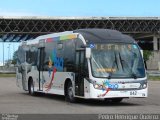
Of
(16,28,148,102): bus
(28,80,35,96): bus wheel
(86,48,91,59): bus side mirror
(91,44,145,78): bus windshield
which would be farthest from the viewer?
(28,80,35,96): bus wheel

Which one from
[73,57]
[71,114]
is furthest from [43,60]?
[71,114]

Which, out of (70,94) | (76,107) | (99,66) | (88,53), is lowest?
(76,107)

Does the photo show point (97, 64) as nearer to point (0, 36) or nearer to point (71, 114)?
point (71, 114)

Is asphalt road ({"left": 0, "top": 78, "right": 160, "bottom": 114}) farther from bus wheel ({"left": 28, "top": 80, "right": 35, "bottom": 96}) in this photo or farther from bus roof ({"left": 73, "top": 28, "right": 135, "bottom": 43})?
bus wheel ({"left": 28, "top": 80, "right": 35, "bottom": 96})

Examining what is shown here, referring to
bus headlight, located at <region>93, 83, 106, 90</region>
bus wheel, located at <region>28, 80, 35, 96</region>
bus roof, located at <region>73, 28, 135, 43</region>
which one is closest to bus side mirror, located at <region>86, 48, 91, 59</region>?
bus roof, located at <region>73, 28, 135, 43</region>

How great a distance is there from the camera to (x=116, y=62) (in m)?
18.1

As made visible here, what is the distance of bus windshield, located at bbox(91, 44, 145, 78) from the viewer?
58.8 ft

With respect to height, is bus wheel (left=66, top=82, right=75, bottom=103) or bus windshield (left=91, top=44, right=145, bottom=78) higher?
bus windshield (left=91, top=44, right=145, bottom=78)

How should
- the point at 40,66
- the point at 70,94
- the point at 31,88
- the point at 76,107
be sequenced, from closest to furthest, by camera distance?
the point at 76,107 < the point at 70,94 < the point at 40,66 < the point at 31,88

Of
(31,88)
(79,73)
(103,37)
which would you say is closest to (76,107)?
(79,73)

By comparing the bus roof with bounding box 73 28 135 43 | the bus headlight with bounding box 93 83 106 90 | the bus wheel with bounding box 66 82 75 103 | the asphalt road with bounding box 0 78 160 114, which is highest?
the bus roof with bounding box 73 28 135 43

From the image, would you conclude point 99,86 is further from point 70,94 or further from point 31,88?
point 31,88

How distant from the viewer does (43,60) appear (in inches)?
920

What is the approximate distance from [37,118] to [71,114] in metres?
1.69
